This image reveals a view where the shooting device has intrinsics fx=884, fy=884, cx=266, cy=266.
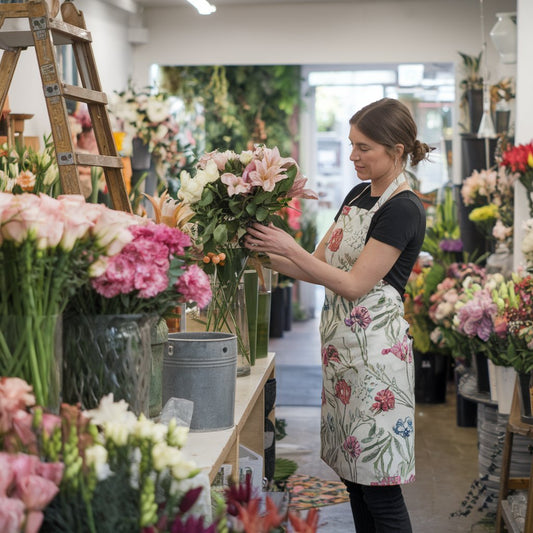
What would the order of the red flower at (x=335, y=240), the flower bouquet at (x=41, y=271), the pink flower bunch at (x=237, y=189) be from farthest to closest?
1. the red flower at (x=335, y=240)
2. the pink flower bunch at (x=237, y=189)
3. the flower bouquet at (x=41, y=271)

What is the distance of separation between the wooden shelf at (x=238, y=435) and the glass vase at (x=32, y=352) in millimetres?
458

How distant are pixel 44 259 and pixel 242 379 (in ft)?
5.12

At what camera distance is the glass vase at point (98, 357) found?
1.57 m

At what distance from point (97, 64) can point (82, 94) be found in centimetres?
489

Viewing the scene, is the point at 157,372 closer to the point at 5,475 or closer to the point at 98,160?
the point at 98,160

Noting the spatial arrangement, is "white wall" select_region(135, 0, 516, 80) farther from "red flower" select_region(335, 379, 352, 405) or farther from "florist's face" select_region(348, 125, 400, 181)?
"red flower" select_region(335, 379, 352, 405)

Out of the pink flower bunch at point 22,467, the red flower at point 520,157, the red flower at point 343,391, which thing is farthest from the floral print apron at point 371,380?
the red flower at point 520,157

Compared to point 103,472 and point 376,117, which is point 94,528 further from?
point 376,117

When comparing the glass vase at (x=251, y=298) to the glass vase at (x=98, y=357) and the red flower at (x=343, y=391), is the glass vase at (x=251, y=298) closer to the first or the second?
the red flower at (x=343, y=391)

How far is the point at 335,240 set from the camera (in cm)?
287

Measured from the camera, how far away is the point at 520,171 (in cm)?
470

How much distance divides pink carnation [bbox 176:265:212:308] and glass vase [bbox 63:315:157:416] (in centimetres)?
10

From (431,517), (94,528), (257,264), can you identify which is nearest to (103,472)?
(94,528)

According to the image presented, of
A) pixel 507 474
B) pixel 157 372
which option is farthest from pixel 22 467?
pixel 507 474
